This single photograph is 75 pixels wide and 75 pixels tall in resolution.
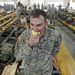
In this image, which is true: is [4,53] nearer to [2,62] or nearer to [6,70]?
[2,62]

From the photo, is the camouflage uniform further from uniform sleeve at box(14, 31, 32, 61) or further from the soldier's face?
the soldier's face

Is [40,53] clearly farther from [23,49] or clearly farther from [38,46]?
Result: [23,49]

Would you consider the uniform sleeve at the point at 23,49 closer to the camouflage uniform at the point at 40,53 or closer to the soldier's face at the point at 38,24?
the camouflage uniform at the point at 40,53

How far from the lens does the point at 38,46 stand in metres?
1.61

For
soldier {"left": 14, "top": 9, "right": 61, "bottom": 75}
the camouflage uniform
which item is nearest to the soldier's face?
soldier {"left": 14, "top": 9, "right": 61, "bottom": 75}

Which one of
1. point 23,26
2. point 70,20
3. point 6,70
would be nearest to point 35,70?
point 6,70

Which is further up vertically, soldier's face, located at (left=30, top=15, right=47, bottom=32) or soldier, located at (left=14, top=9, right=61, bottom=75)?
soldier's face, located at (left=30, top=15, right=47, bottom=32)

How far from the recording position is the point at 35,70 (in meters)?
1.74

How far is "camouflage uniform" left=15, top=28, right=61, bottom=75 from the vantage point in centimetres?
161

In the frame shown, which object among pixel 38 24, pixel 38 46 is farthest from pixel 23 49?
pixel 38 24

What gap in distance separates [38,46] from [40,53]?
0.08 m

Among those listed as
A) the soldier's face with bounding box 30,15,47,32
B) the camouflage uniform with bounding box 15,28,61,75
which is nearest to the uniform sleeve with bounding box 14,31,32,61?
→ the camouflage uniform with bounding box 15,28,61,75

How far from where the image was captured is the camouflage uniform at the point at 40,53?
1.61 m

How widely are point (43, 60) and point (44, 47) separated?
5.5 inches
